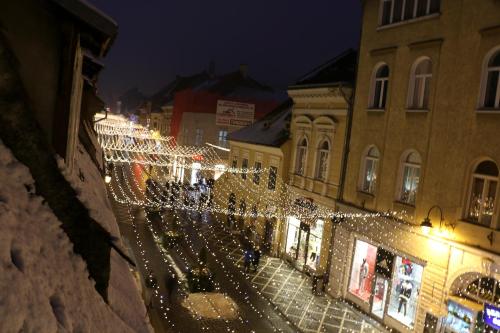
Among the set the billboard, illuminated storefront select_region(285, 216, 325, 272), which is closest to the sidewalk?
illuminated storefront select_region(285, 216, 325, 272)

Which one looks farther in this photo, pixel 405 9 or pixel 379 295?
pixel 379 295

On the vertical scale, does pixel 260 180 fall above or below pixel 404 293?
above

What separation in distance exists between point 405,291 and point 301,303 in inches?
171

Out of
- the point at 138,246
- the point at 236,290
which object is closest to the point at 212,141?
the point at 138,246

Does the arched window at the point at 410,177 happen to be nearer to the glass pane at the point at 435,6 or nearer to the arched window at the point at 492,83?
the arched window at the point at 492,83

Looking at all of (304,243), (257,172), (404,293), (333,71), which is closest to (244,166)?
(257,172)

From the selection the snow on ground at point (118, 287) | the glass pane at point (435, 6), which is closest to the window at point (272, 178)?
the glass pane at point (435, 6)

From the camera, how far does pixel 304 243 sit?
23.2 meters

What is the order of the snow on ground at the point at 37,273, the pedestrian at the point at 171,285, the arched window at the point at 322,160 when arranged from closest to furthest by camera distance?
the snow on ground at the point at 37,273, the pedestrian at the point at 171,285, the arched window at the point at 322,160

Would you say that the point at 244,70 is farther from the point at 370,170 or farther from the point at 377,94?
the point at 370,170

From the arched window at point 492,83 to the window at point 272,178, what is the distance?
1375 centimetres

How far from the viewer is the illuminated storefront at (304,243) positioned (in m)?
21.8

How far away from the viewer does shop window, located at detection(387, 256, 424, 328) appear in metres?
15.9

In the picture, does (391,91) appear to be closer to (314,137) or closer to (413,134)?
(413,134)
